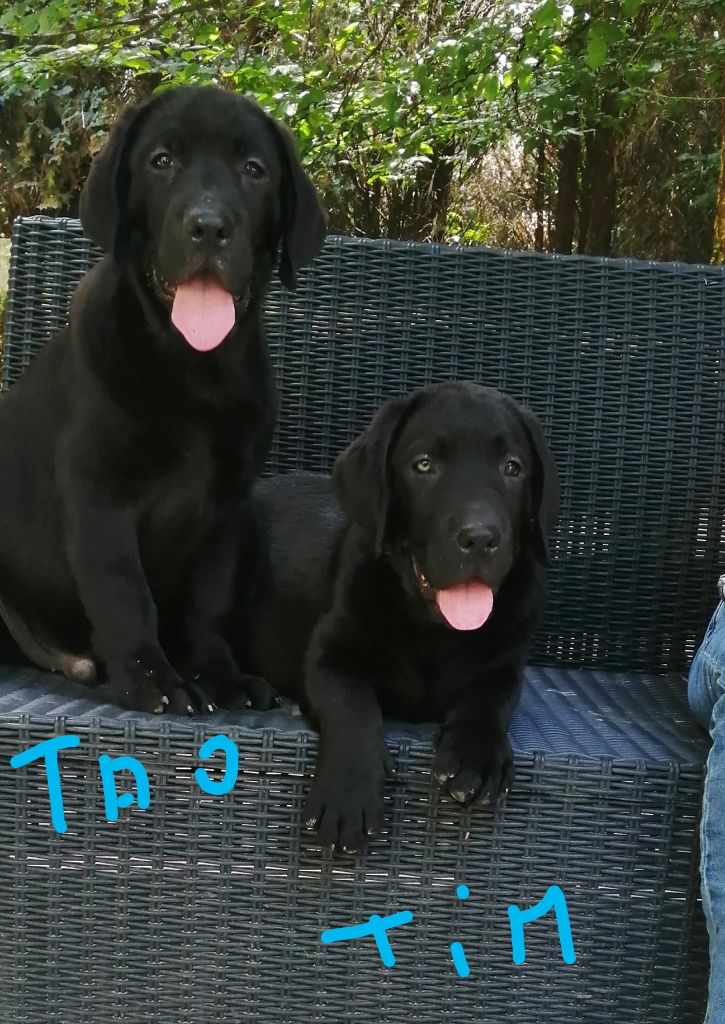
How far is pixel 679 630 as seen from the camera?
2.67m

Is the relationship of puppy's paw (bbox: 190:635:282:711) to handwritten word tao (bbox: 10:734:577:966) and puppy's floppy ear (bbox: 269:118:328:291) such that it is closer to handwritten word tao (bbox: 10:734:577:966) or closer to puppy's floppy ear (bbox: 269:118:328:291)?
handwritten word tao (bbox: 10:734:577:966)

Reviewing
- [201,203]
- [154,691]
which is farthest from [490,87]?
[154,691]

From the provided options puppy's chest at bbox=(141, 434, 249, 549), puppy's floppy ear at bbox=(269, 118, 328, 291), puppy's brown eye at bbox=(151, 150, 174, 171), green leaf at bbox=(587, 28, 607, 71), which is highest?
green leaf at bbox=(587, 28, 607, 71)

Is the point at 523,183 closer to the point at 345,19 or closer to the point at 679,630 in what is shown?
the point at 345,19

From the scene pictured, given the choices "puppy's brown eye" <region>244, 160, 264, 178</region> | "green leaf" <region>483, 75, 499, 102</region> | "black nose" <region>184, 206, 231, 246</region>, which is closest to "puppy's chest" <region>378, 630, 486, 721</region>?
"black nose" <region>184, 206, 231, 246</region>

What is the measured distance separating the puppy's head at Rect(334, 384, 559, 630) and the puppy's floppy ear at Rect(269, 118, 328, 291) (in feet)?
1.20

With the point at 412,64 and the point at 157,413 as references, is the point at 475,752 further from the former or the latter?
the point at 412,64

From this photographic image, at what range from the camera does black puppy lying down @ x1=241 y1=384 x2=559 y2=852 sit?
1.88m

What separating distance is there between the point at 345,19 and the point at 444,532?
469cm

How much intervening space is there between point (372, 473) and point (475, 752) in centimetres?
56

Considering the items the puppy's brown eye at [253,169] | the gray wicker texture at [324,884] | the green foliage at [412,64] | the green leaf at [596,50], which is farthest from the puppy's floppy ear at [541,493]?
the green leaf at [596,50]

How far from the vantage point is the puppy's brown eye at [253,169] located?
84.4 inches

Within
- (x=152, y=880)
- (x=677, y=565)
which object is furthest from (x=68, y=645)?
(x=677, y=565)

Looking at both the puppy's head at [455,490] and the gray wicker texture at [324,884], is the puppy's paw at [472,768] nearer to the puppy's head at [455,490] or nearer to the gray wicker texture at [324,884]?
the gray wicker texture at [324,884]
